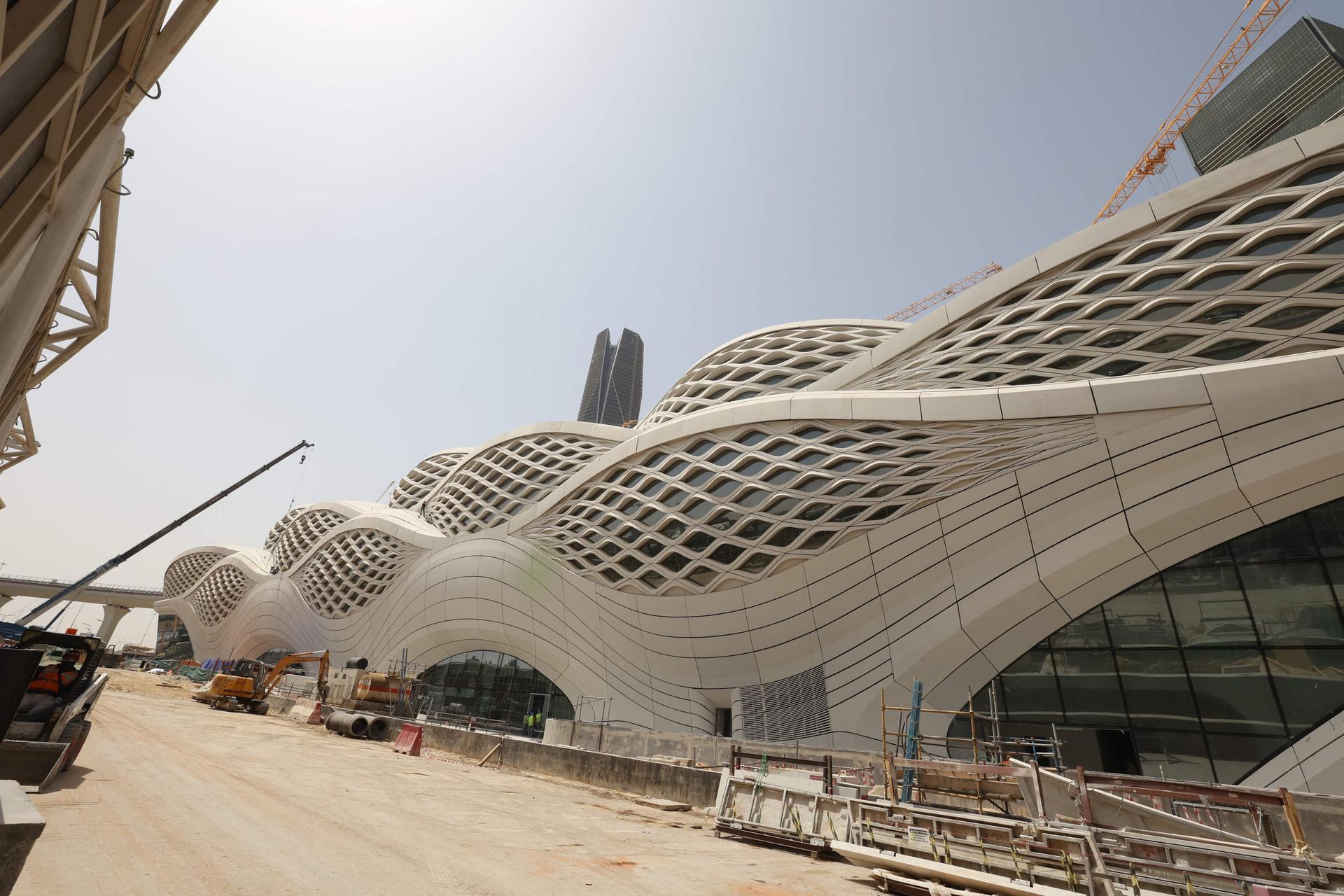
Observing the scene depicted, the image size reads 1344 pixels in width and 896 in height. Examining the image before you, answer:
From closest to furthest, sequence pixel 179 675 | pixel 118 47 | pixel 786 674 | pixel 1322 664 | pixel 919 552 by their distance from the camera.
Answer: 1. pixel 118 47
2. pixel 1322 664
3. pixel 919 552
4. pixel 786 674
5. pixel 179 675

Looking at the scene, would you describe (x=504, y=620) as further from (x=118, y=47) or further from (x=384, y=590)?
(x=118, y=47)

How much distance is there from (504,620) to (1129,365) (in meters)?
34.6

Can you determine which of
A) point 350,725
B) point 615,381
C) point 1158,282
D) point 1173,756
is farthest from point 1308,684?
point 615,381

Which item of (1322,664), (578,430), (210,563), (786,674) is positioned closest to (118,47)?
(786,674)

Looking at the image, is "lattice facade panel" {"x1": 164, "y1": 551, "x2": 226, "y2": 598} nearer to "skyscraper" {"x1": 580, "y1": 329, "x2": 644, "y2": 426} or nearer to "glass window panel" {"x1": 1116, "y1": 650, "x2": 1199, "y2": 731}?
"glass window panel" {"x1": 1116, "y1": 650, "x2": 1199, "y2": 731}

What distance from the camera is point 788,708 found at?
24656 millimetres

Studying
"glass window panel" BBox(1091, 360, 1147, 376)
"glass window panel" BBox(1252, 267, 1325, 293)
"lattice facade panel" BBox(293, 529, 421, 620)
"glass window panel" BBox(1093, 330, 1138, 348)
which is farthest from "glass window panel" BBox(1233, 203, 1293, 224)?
"lattice facade panel" BBox(293, 529, 421, 620)

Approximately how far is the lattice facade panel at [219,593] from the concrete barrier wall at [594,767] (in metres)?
55.2

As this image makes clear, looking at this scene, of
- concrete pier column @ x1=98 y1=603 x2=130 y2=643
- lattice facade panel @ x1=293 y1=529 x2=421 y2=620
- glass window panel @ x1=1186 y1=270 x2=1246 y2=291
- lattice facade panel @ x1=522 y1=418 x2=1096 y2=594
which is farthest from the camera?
concrete pier column @ x1=98 y1=603 x2=130 y2=643

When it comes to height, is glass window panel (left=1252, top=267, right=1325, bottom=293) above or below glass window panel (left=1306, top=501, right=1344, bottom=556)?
above

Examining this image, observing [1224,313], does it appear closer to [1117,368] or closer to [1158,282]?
[1158,282]

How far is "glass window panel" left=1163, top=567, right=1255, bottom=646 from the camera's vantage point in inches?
741

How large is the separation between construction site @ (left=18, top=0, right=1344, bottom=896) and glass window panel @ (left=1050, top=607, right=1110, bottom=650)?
123mm

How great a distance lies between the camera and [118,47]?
196 inches
